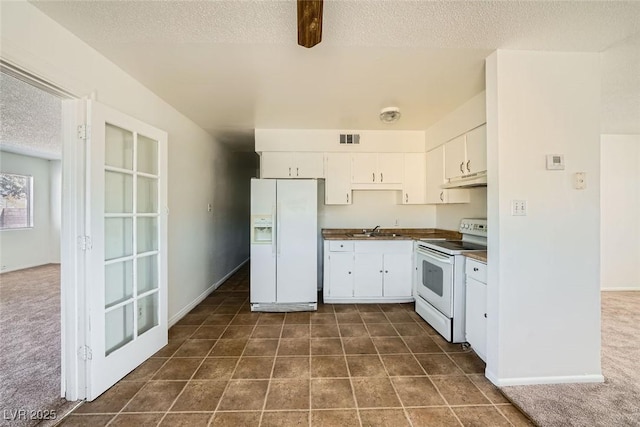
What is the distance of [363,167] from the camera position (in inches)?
149

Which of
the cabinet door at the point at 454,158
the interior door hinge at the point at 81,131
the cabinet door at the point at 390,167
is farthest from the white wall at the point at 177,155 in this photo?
the cabinet door at the point at 454,158

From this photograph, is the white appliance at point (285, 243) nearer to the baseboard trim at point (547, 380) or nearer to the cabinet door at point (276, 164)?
the cabinet door at point (276, 164)

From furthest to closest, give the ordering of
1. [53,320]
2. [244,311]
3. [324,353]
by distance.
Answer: [244,311], [53,320], [324,353]

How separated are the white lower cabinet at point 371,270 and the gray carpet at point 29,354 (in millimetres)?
2698

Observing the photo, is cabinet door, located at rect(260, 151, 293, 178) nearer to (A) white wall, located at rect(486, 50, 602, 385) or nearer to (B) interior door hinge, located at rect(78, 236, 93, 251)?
(B) interior door hinge, located at rect(78, 236, 93, 251)

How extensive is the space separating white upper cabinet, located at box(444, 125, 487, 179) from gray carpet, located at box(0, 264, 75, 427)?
3.79 meters

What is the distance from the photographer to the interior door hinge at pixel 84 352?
1.72 m

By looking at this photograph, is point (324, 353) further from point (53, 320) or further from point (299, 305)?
point (53, 320)

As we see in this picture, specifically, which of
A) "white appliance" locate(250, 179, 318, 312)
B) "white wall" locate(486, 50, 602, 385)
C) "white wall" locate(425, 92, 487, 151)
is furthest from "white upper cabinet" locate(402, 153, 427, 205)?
"white wall" locate(486, 50, 602, 385)

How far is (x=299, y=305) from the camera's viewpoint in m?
3.30

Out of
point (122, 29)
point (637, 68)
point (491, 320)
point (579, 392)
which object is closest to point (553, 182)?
point (491, 320)

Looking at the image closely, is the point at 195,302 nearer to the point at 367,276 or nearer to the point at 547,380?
the point at 367,276

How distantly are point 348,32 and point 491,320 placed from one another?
2.27 meters

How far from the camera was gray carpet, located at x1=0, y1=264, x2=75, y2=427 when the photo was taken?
165 cm
